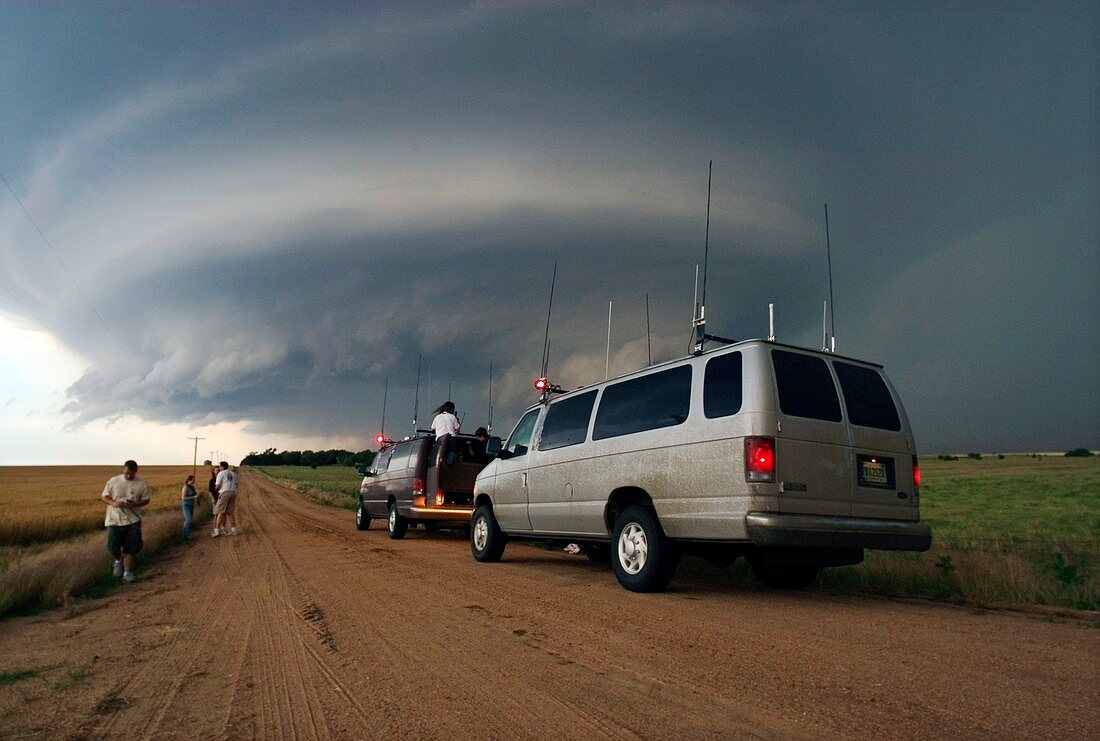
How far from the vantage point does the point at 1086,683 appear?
3.84m

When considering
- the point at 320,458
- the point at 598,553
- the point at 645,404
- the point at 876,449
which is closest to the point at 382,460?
the point at 598,553

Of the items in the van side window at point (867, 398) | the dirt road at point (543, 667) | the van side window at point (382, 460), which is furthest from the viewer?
the van side window at point (382, 460)

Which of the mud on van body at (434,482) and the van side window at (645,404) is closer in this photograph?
the van side window at (645,404)

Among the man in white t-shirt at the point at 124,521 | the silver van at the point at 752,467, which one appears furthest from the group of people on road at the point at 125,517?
the silver van at the point at 752,467

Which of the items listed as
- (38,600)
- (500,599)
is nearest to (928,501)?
(500,599)

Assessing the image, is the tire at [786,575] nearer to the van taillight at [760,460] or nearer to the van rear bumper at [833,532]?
the van rear bumper at [833,532]

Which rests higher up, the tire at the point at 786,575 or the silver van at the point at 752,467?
the silver van at the point at 752,467

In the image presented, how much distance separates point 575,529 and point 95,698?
5104 millimetres

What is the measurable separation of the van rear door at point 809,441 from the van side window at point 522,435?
4069 millimetres

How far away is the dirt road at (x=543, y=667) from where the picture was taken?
3.36 metres

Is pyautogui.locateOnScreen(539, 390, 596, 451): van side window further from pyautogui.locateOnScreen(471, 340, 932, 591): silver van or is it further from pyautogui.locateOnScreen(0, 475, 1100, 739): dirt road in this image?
pyautogui.locateOnScreen(0, 475, 1100, 739): dirt road

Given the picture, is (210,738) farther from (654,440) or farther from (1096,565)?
(1096,565)

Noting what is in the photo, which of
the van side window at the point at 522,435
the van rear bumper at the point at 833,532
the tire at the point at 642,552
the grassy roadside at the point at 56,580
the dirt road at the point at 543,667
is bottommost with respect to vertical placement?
the grassy roadside at the point at 56,580

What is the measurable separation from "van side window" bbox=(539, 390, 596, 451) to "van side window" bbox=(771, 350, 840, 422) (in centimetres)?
263
